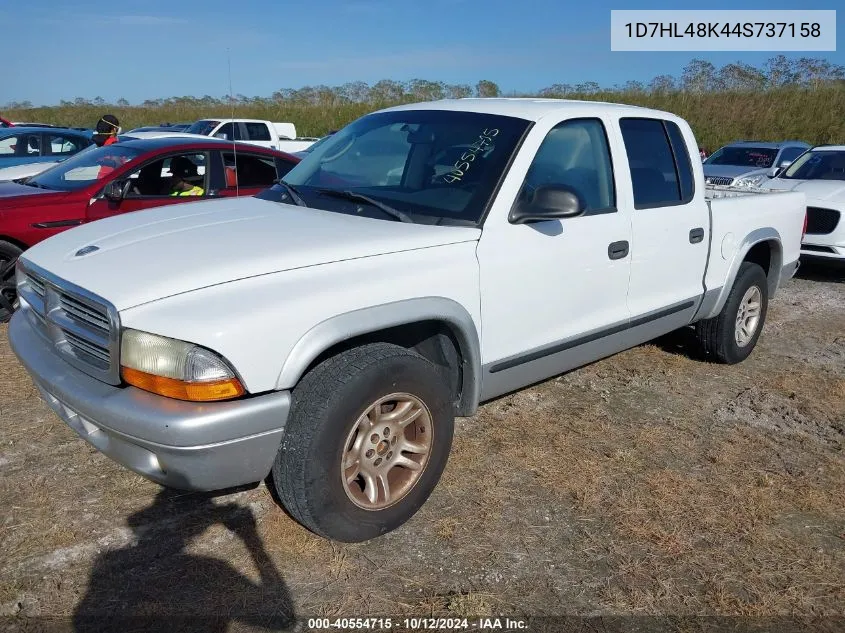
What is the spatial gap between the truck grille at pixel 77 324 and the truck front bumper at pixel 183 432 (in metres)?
0.08

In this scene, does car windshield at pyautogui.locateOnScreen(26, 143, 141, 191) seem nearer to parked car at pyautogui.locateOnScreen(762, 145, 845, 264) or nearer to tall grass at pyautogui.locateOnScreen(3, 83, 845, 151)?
parked car at pyautogui.locateOnScreen(762, 145, 845, 264)

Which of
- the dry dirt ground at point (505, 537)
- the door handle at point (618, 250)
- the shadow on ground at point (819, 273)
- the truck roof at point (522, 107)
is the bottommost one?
the dry dirt ground at point (505, 537)

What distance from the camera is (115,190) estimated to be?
19.7 ft

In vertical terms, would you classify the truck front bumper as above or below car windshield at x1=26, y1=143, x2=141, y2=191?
below

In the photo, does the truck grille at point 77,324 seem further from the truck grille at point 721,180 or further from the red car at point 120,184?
the truck grille at point 721,180

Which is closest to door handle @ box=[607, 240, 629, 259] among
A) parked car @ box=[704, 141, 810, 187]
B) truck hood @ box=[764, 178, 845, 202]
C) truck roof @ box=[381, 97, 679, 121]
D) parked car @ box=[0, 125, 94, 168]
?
truck roof @ box=[381, 97, 679, 121]

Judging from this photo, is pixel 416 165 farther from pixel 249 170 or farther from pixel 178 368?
pixel 249 170

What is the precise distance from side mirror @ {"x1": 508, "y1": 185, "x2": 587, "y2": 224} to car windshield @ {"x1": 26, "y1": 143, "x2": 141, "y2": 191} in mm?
4380

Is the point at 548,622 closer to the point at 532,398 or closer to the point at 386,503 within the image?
the point at 386,503

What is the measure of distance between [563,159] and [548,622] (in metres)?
2.29

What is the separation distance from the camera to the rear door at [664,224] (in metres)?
4.12

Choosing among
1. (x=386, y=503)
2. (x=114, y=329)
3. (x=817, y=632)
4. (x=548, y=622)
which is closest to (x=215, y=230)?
(x=114, y=329)

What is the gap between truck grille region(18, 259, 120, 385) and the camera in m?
2.60

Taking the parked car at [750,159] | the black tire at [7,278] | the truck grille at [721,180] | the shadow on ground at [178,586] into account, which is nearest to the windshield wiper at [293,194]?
the shadow on ground at [178,586]
